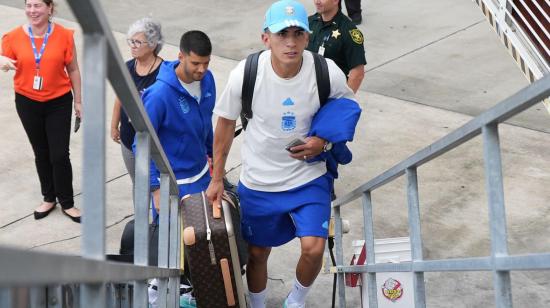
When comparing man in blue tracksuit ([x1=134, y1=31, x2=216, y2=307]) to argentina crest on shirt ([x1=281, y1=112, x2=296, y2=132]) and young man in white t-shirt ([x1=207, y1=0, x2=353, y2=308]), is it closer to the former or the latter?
young man in white t-shirt ([x1=207, y1=0, x2=353, y2=308])

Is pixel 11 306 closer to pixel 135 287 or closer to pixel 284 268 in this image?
pixel 135 287

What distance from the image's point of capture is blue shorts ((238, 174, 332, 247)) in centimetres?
472

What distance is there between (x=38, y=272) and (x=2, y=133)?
286 inches

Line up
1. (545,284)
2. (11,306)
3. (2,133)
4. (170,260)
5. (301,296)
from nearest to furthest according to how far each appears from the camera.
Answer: (11,306) < (170,260) < (301,296) < (545,284) < (2,133)

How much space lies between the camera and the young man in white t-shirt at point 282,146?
454cm

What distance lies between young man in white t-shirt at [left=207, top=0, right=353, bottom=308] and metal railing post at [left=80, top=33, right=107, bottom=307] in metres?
2.65

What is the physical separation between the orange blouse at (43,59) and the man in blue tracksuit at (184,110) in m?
1.40

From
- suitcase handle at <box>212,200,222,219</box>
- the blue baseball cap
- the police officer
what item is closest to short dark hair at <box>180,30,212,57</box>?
the blue baseball cap

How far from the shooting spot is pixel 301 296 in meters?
5.07

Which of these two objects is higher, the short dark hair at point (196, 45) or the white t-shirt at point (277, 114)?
the short dark hair at point (196, 45)

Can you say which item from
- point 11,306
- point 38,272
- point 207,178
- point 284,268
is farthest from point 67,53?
point 38,272

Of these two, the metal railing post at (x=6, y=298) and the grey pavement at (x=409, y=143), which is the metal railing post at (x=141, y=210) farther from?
the grey pavement at (x=409, y=143)

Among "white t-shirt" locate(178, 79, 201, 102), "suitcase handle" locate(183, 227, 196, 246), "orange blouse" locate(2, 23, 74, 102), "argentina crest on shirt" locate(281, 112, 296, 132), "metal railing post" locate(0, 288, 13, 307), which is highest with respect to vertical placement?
"orange blouse" locate(2, 23, 74, 102)

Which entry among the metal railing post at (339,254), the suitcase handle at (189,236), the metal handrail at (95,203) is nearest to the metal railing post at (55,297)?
the metal handrail at (95,203)
